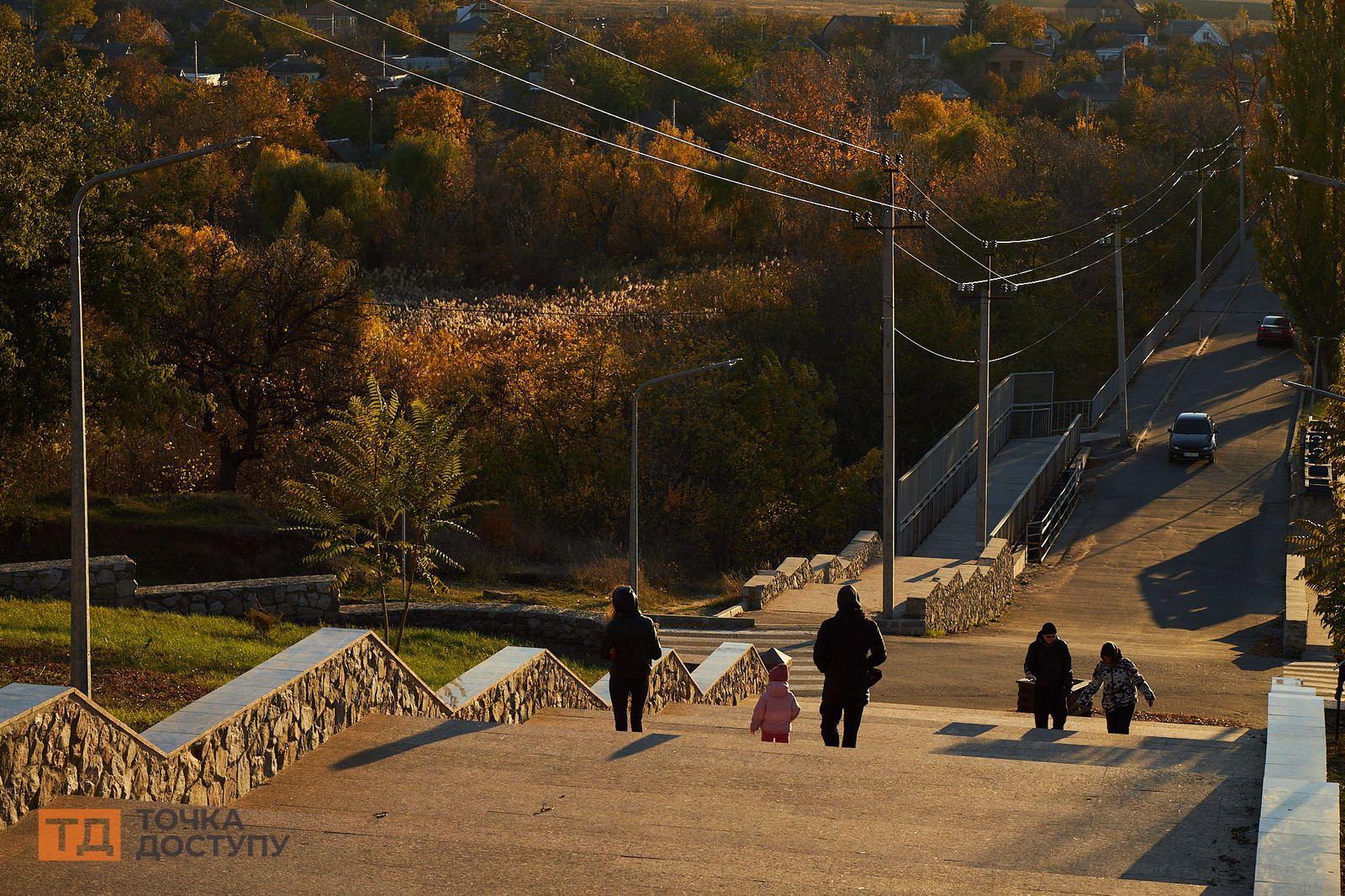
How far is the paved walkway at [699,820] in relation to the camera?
7.40m

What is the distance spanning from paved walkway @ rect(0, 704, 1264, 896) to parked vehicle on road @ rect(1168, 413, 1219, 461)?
40350 millimetres

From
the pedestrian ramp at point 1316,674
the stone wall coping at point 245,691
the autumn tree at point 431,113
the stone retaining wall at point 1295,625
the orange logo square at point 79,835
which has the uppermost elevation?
the autumn tree at point 431,113

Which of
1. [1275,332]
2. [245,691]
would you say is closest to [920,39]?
[1275,332]

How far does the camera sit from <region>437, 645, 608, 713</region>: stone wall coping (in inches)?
469

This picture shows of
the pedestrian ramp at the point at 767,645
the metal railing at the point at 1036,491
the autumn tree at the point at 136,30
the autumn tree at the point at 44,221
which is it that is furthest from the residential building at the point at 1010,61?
the autumn tree at the point at 44,221

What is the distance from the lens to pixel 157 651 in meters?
17.5

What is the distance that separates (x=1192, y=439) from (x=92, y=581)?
3857 centimetres

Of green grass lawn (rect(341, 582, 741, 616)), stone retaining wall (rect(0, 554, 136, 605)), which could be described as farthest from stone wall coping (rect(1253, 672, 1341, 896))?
green grass lawn (rect(341, 582, 741, 616))

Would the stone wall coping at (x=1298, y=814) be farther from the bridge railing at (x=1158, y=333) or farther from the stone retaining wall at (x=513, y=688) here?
the bridge railing at (x=1158, y=333)

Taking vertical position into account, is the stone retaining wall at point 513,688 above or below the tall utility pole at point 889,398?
below

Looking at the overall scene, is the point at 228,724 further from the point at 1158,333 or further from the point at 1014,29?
the point at 1014,29

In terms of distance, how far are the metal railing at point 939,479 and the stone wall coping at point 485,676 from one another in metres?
25.1

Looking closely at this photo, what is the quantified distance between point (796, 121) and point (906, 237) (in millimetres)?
26464

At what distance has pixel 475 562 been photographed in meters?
32.7
